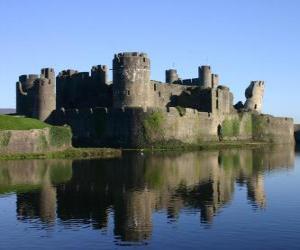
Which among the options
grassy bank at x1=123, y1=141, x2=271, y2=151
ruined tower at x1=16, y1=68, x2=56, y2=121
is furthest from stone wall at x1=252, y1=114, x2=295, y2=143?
ruined tower at x1=16, y1=68, x2=56, y2=121

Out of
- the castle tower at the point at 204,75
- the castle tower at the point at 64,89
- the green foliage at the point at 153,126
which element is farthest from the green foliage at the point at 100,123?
the castle tower at the point at 204,75

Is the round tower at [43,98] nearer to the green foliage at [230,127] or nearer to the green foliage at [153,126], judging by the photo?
the green foliage at [153,126]

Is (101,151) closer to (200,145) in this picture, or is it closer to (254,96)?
(200,145)

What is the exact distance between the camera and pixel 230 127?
78.4m

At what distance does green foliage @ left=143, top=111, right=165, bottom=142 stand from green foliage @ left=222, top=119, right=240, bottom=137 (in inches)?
613

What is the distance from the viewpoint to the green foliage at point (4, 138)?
152ft

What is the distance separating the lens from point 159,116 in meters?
63.4

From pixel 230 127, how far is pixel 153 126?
18.8m

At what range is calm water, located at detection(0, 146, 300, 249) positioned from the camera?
1883 centimetres

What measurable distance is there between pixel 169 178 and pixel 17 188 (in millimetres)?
8874

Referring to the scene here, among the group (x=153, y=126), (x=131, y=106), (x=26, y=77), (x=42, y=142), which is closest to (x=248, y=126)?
(x=131, y=106)

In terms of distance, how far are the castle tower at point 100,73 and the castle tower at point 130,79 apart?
806 centimetres

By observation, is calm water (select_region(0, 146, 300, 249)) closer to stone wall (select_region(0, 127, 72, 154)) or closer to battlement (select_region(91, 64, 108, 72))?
stone wall (select_region(0, 127, 72, 154))

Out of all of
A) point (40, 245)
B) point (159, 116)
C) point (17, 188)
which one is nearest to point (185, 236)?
point (40, 245)
